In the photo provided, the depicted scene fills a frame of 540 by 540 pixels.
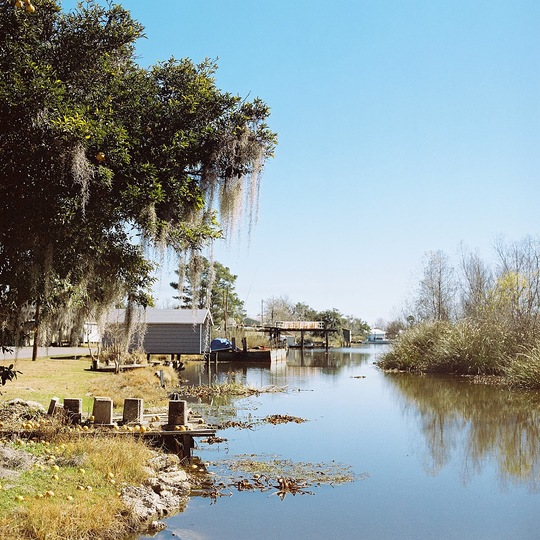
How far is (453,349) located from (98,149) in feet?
99.2

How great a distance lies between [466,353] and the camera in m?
34.5

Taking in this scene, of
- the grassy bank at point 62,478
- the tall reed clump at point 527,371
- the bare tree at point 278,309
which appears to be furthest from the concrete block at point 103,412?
the bare tree at point 278,309

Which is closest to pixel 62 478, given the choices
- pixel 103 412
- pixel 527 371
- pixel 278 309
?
pixel 103 412

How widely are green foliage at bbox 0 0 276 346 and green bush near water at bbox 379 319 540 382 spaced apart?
20.6 m

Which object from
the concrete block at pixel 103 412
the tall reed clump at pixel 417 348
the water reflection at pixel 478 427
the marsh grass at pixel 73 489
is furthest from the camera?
the tall reed clump at pixel 417 348

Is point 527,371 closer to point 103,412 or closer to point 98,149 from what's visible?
point 103,412

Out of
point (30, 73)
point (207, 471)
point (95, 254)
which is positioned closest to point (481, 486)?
point (207, 471)

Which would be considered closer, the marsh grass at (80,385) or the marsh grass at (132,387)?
the marsh grass at (80,385)

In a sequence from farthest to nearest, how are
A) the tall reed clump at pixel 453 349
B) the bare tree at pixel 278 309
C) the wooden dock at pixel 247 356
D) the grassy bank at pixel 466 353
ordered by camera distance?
the bare tree at pixel 278 309, the wooden dock at pixel 247 356, the tall reed clump at pixel 453 349, the grassy bank at pixel 466 353

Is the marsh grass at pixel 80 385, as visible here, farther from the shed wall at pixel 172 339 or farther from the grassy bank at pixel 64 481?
the shed wall at pixel 172 339

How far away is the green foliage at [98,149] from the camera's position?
857cm

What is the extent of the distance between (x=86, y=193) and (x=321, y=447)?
8890 mm

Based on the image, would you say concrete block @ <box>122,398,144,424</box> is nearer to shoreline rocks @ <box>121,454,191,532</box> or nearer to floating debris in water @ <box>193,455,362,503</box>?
shoreline rocks @ <box>121,454,191,532</box>

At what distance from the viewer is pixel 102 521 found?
729cm
